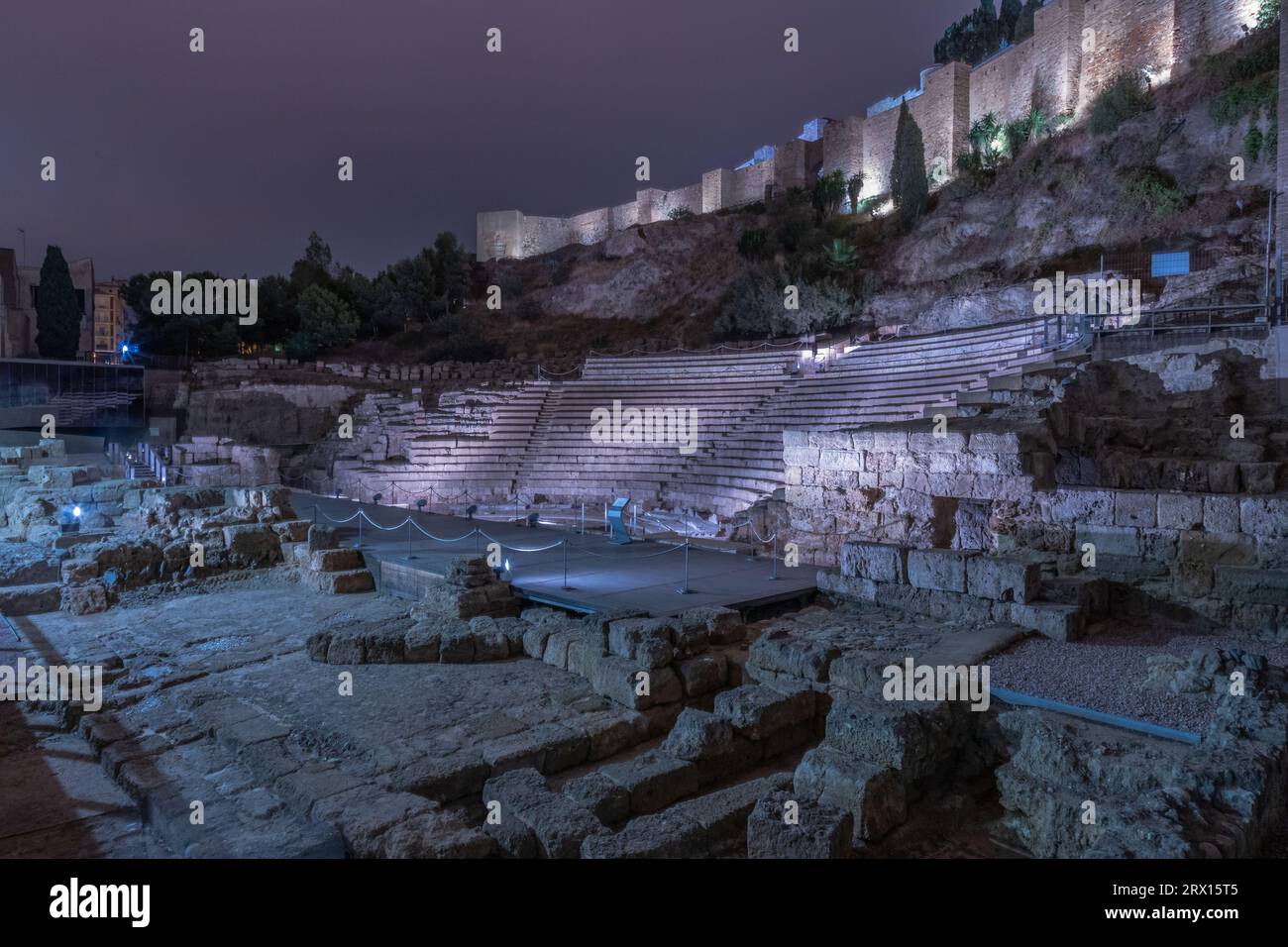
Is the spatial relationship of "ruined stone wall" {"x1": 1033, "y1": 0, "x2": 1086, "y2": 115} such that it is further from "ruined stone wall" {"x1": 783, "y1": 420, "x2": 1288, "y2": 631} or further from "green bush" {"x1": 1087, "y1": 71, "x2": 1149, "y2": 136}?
"ruined stone wall" {"x1": 783, "y1": 420, "x2": 1288, "y2": 631}

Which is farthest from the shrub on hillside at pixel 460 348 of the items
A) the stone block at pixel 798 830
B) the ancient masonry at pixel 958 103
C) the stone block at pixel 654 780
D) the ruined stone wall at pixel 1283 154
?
the stone block at pixel 798 830

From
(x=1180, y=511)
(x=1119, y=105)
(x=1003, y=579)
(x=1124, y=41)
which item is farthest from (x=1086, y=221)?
(x=1003, y=579)

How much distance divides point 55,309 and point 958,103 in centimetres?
4484

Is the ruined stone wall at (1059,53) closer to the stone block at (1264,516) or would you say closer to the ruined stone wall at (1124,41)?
the ruined stone wall at (1124,41)

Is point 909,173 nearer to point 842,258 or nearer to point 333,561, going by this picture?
point 842,258

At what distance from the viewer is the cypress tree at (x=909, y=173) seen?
115 feet

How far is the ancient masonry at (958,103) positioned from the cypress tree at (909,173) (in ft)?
8.46

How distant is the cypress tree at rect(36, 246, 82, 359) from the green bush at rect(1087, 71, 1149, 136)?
43.6 metres

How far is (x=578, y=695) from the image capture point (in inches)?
230

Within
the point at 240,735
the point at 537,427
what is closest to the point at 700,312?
the point at 537,427

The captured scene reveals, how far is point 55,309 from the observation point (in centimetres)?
3148

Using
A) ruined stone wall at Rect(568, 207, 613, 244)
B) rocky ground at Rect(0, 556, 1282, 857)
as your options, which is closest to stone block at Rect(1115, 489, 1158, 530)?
rocky ground at Rect(0, 556, 1282, 857)
